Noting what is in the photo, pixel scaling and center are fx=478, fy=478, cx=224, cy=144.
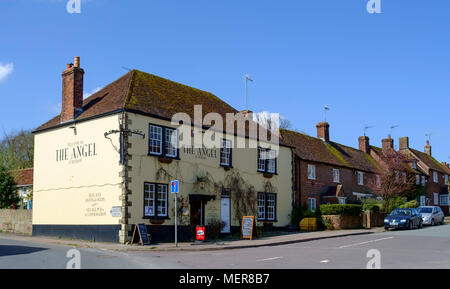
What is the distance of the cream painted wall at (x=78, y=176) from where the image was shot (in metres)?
22.8

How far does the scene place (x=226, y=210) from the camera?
2741cm

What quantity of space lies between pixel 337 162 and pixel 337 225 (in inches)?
359

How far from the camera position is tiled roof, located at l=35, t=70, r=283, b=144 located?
2381 cm

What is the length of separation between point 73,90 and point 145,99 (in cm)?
397

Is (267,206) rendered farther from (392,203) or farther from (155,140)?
(392,203)

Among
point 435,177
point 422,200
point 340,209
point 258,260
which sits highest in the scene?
point 435,177

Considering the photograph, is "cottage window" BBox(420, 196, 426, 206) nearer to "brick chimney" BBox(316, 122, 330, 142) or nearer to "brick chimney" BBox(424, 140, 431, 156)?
"brick chimney" BBox(424, 140, 431, 156)

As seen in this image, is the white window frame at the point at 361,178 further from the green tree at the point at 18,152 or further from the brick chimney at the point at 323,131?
the green tree at the point at 18,152

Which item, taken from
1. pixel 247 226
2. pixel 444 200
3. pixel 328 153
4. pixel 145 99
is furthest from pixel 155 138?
pixel 444 200

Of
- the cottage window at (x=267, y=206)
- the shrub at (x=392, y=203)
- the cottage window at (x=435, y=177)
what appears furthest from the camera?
the cottage window at (x=435, y=177)

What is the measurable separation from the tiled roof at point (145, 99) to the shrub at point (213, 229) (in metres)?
5.88

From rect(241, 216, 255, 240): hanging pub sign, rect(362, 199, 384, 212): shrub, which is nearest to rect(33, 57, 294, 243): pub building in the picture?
rect(241, 216, 255, 240): hanging pub sign
